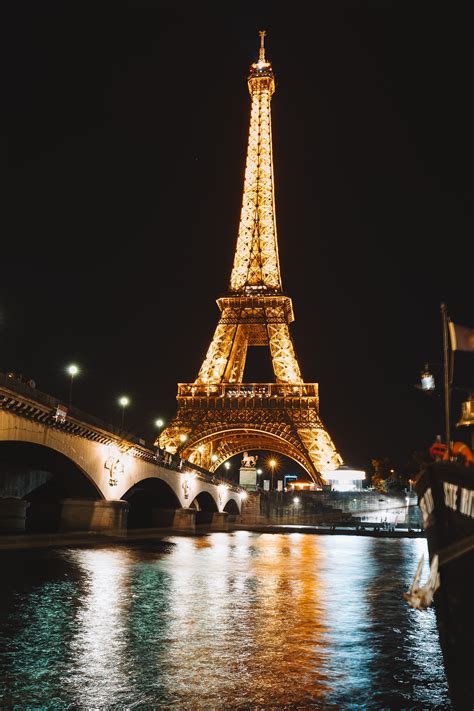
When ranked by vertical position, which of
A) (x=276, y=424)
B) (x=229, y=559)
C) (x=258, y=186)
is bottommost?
(x=229, y=559)

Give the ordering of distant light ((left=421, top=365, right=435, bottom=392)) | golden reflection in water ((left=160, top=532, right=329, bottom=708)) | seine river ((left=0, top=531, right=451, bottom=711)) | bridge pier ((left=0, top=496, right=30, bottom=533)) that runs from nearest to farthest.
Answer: seine river ((left=0, top=531, right=451, bottom=711)) < golden reflection in water ((left=160, top=532, right=329, bottom=708)) < distant light ((left=421, top=365, right=435, bottom=392)) < bridge pier ((left=0, top=496, right=30, bottom=533))

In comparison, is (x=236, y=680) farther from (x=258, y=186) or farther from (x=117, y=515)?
(x=258, y=186)

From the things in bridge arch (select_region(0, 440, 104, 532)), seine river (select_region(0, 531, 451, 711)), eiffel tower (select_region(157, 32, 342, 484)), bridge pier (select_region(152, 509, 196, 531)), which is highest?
eiffel tower (select_region(157, 32, 342, 484))

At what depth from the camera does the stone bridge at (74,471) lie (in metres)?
27.5

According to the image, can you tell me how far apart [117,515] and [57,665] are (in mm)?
31428

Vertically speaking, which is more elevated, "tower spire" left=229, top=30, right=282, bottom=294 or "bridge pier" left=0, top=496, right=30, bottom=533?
"tower spire" left=229, top=30, right=282, bottom=294

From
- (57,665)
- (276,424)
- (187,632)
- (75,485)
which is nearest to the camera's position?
(57,665)

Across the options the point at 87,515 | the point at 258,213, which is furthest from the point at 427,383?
the point at 258,213

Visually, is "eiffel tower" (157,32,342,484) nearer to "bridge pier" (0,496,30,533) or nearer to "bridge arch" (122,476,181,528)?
"bridge arch" (122,476,181,528)

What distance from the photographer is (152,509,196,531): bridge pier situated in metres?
56.0

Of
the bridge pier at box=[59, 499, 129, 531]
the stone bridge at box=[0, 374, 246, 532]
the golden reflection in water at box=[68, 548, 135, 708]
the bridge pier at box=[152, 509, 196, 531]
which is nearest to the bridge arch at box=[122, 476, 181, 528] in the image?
the bridge pier at box=[152, 509, 196, 531]

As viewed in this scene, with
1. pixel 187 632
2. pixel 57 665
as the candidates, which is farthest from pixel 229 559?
pixel 57 665

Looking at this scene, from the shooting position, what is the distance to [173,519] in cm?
5612

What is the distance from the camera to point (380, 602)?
1515 centimetres
